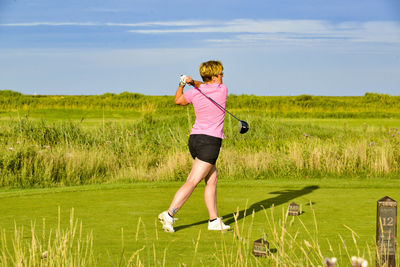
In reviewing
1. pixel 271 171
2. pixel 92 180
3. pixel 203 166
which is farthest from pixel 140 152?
pixel 203 166

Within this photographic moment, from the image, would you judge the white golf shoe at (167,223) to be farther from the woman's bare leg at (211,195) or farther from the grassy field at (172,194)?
the woman's bare leg at (211,195)

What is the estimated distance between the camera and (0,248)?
17.1 ft

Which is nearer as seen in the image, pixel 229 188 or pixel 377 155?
pixel 229 188

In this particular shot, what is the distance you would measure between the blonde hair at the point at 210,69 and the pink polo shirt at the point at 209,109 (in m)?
0.10

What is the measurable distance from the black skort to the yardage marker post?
2.50 meters

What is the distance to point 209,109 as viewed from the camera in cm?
593

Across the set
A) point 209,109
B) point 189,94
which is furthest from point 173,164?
point 209,109

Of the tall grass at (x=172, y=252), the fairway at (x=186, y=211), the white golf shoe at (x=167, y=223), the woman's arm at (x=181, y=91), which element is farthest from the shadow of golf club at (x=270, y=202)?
the woman's arm at (x=181, y=91)

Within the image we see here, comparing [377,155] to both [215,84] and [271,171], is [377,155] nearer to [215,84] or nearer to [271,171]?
[271,171]

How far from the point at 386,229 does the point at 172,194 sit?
5433 mm

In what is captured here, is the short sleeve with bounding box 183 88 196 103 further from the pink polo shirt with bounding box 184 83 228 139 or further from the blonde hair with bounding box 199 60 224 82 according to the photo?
the blonde hair with bounding box 199 60 224 82

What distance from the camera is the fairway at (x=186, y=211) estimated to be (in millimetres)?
5176

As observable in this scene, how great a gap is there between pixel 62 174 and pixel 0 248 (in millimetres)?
7295

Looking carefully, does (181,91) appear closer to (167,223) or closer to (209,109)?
(209,109)
